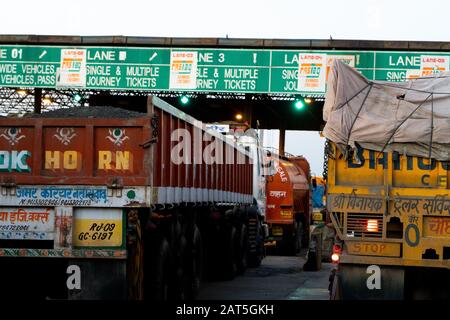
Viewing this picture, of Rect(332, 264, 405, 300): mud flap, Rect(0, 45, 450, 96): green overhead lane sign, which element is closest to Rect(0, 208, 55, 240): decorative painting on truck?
Rect(332, 264, 405, 300): mud flap

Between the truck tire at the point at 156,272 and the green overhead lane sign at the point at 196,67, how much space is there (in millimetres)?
21476

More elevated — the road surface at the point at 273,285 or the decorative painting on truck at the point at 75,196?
the decorative painting on truck at the point at 75,196

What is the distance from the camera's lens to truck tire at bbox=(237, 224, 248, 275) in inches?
782

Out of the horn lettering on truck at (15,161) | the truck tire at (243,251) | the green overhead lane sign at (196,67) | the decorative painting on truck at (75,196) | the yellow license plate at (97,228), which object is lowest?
the truck tire at (243,251)

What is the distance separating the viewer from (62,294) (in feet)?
35.6

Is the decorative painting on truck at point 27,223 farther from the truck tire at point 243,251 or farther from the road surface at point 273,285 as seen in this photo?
the truck tire at point 243,251

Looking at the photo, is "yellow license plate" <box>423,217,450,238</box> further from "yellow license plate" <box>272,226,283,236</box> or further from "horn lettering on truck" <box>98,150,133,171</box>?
"yellow license plate" <box>272,226,283,236</box>

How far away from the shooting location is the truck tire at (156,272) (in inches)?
443

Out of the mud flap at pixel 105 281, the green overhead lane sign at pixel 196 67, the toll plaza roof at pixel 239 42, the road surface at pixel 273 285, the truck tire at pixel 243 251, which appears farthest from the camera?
the toll plaza roof at pixel 239 42

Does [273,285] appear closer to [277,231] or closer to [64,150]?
[64,150]

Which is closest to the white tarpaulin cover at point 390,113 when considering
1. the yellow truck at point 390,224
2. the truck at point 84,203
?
the yellow truck at point 390,224

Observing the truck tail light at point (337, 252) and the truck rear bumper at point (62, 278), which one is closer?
the truck rear bumper at point (62, 278)

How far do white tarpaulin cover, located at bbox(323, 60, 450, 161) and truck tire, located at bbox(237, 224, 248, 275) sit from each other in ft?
30.2

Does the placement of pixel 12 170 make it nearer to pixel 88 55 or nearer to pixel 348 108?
pixel 348 108
